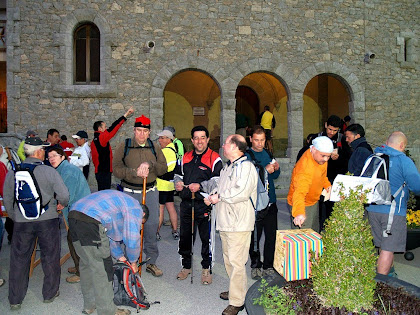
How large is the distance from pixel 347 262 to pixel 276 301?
0.72 m

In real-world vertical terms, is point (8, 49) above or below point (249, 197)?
above

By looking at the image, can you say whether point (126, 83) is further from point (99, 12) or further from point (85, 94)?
point (99, 12)

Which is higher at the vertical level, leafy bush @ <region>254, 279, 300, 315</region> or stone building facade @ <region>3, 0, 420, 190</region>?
stone building facade @ <region>3, 0, 420, 190</region>

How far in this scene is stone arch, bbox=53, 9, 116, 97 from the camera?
1037 centimetres

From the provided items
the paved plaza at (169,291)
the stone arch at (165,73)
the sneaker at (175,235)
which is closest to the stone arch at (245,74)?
the stone arch at (165,73)

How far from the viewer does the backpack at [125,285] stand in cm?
344

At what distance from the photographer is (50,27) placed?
10367 mm

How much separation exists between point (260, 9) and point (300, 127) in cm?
380

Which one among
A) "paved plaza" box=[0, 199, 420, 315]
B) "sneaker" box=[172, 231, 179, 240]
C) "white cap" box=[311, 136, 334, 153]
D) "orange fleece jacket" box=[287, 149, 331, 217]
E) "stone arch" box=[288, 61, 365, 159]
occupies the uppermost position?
"stone arch" box=[288, 61, 365, 159]

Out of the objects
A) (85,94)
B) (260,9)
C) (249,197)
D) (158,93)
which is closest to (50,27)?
(85,94)

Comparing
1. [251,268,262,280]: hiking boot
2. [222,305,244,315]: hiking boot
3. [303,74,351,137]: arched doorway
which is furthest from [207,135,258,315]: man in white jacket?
[303,74,351,137]: arched doorway

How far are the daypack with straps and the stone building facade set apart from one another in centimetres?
735

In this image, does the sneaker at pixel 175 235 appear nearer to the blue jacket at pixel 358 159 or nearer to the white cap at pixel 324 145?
the blue jacket at pixel 358 159

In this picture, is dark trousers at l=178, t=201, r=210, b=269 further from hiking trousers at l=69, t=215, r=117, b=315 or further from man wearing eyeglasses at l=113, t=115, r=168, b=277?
hiking trousers at l=69, t=215, r=117, b=315
